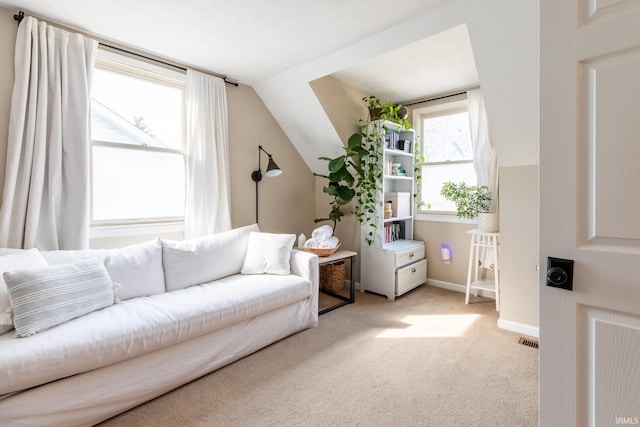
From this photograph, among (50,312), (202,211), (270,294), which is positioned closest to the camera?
(50,312)

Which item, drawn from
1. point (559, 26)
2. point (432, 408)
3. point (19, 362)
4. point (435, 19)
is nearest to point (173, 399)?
point (19, 362)

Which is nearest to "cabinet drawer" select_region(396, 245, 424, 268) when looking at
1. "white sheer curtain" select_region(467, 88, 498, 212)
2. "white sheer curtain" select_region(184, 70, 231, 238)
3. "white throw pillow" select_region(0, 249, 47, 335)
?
"white sheer curtain" select_region(467, 88, 498, 212)

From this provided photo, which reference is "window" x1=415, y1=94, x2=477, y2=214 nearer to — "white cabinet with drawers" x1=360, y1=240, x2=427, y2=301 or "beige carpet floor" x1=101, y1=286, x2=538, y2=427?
"white cabinet with drawers" x1=360, y1=240, x2=427, y2=301

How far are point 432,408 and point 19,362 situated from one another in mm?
2033

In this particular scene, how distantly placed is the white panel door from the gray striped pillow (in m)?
2.25

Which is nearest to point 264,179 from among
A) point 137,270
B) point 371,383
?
point 137,270

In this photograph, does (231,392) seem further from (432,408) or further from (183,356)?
(432,408)

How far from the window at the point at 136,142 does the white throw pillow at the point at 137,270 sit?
452 mm

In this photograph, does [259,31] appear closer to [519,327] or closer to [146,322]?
→ [146,322]

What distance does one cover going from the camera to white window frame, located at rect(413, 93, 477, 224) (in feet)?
11.7

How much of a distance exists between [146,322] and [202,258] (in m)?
0.83

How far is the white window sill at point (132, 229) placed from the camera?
2.44m

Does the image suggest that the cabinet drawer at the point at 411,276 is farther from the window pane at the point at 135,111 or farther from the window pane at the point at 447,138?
the window pane at the point at 135,111

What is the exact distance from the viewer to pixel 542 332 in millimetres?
980
